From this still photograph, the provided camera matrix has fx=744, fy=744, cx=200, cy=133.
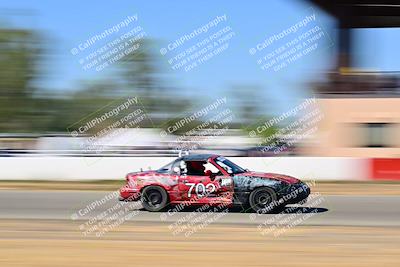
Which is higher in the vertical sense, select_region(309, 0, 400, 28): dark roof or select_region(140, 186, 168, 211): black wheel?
select_region(309, 0, 400, 28): dark roof

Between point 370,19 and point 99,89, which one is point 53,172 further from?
point 99,89

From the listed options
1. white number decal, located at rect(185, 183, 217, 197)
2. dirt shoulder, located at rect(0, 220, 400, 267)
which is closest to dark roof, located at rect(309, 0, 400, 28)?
white number decal, located at rect(185, 183, 217, 197)

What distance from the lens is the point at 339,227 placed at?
442 inches

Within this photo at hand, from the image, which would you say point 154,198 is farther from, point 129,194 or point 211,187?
point 211,187

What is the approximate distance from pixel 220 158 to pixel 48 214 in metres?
3.22

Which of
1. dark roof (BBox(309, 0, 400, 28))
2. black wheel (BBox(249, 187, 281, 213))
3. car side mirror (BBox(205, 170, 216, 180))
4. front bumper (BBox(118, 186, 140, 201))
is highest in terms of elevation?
dark roof (BBox(309, 0, 400, 28))

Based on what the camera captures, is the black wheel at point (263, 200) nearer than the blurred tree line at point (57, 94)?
Yes

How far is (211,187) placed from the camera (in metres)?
13.0

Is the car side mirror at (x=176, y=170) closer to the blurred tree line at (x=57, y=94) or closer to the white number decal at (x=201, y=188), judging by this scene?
the white number decal at (x=201, y=188)

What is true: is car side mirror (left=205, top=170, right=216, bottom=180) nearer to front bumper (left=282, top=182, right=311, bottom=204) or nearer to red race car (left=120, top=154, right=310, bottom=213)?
red race car (left=120, top=154, right=310, bottom=213)

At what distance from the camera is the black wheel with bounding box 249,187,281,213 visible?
12.7 meters

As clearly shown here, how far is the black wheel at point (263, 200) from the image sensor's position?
1273 centimetres

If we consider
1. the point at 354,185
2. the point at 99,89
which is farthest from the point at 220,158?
the point at 99,89

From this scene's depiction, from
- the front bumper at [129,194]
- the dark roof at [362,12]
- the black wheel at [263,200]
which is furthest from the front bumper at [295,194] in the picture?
the dark roof at [362,12]
